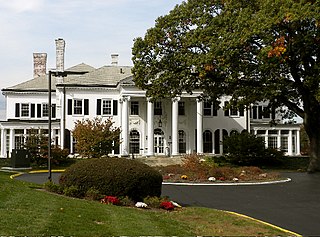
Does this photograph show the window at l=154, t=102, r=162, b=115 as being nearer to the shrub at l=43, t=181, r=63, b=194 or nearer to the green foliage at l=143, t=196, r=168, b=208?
the shrub at l=43, t=181, r=63, b=194

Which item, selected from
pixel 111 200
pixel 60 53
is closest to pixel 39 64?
pixel 60 53

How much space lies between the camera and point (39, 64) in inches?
2495

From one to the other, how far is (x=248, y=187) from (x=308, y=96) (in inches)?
493

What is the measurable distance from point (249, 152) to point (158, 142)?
42.3 ft

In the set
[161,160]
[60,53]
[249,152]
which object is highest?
[60,53]

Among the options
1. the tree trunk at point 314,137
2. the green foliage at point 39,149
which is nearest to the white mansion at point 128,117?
the green foliage at point 39,149

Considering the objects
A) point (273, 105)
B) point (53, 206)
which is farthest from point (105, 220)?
point (273, 105)

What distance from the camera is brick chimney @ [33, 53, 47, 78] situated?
206 feet

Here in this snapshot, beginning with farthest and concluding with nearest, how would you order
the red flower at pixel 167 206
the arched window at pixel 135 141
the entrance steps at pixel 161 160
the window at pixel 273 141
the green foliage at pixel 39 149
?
1. the window at pixel 273 141
2. the arched window at pixel 135 141
3. the entrance steps at pixel 161 160
4. the green foliage at pixel 39 149
5. the red flower at pixel 167 206

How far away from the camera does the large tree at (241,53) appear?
2742 centimetres

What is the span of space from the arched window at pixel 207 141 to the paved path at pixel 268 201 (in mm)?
30044

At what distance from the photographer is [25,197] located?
13922mm

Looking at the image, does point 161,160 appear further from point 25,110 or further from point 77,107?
point 25,110

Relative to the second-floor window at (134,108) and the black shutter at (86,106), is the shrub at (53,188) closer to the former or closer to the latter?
the second-floor window at (134,108)
